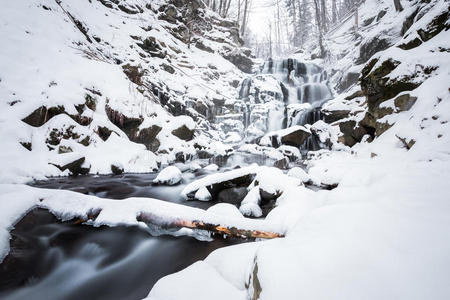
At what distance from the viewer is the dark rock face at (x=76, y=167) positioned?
5137mm

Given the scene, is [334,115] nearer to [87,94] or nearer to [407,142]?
[407,142]

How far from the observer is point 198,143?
9812 millimetres

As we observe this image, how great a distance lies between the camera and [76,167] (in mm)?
5297

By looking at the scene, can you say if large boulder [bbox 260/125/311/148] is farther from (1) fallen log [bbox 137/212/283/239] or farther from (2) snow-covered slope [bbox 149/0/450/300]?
(1) fallen log [bbox 137/212/283/239]

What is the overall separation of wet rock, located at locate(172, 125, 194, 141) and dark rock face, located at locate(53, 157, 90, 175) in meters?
4.02

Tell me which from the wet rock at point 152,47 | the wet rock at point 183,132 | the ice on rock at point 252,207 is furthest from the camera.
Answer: the wet rock at point 152,47

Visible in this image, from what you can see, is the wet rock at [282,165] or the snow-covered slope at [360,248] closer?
the snow-covered slope at [360,248]

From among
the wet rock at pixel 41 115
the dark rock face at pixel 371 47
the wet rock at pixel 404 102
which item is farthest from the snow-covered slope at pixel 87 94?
the dark rock face at pixel 371 47

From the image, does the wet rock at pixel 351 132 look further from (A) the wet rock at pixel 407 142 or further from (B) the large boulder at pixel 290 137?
(A) the wet rock at pixel 407 142

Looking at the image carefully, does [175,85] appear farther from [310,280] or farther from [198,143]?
[310,280]

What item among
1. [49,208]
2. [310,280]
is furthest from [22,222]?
[310,280]

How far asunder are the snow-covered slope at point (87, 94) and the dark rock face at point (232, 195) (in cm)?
402

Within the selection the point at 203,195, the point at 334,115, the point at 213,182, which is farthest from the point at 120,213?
the point at 334,115

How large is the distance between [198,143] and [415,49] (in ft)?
28.3
